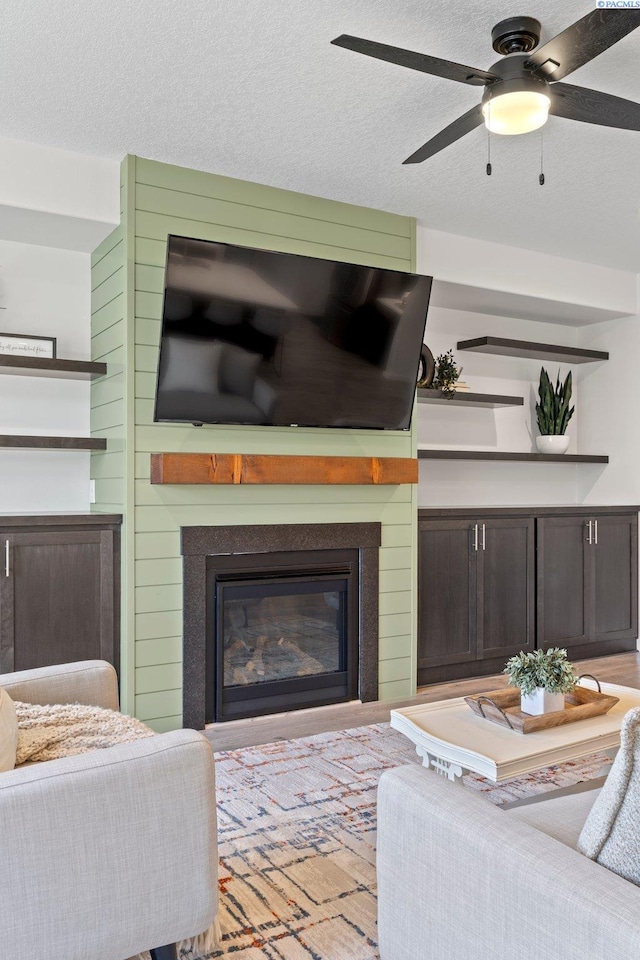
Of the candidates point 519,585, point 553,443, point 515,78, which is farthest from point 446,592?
point 515,78

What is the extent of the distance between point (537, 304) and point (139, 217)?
275 centimetres

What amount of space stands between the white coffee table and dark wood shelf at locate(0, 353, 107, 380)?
211 cm

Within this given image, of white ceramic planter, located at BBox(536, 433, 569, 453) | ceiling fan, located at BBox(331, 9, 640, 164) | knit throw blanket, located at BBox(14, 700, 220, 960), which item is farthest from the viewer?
white ceramic planter, located at BBox(536, 433, 569, 453)

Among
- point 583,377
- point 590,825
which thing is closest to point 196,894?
point 590,825

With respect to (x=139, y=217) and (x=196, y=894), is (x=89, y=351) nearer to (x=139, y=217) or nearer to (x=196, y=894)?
(x=139, y=217)

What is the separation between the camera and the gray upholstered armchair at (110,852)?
1.51 m

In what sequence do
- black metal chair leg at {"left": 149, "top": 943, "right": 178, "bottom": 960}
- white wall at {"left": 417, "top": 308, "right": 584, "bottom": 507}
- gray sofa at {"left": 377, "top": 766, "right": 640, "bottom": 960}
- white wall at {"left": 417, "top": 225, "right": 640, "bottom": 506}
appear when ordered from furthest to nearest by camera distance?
white wall at {"left": 417, "top": 308, "right": 584, "bottom": 507}, white wall at {"left": 417, "top": 225, "right": 640, "bottom": 506}, black metal chair leg at {"left": 149, "top": 943, "right": 178, "bottom": 960}, gray sofa at {"left": 377, "top": 766, "right": 640, "bottom": 960}

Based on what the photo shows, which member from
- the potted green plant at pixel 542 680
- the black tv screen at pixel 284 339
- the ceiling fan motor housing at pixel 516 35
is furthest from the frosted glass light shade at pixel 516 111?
the potted green plant at pixel 542 680

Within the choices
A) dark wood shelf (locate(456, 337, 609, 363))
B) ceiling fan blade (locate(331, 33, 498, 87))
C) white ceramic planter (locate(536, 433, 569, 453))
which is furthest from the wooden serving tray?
white ceramic planter (locate(536, 433, 569, 453))

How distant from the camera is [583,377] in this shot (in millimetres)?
5910

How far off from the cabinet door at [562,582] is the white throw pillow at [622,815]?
3.74 m

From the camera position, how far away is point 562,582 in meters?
5.06

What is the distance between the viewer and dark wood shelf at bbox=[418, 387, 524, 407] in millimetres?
4684

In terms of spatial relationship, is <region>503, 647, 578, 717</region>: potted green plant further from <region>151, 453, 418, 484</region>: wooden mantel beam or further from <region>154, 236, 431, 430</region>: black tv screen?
<region>154, 236, 431, 430</region>: black tv screen
